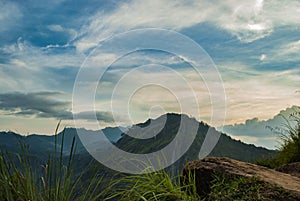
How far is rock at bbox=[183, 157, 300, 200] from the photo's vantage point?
5.26 metres

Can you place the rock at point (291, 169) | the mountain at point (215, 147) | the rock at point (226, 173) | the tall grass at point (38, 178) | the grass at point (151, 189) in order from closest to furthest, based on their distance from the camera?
the tall grass at point (38, 178), the grass at point (151, 189), the rock at point (226, 173), the rock at point (291, 169), the mountain at point (215, 147)

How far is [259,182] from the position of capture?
514 cm

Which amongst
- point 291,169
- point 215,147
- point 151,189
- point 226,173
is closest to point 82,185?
point 151,189

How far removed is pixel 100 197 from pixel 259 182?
6.82 ft

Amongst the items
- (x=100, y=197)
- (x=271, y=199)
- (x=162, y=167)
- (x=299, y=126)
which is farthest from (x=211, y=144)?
(x=299, y=126)

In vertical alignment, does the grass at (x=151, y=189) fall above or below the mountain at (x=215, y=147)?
below

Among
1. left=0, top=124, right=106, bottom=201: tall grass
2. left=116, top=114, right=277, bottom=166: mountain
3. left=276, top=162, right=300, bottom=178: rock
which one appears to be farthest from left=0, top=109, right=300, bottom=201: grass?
left=276, top=162, right=300, bottom=178: rock

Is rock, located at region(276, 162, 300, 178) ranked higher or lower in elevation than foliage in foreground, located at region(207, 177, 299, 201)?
higher

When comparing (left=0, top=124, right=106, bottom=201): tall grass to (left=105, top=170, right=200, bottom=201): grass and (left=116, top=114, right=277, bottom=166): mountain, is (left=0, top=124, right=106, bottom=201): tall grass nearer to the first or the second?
(left=105, top=170, right=200, bottom=201): grass

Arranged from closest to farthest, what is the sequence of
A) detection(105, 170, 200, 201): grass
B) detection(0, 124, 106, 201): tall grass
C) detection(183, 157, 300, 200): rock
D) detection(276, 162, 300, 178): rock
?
detection(0, 124, 106, 201): tall grass, detection(105, 170, 200, 201): grass, detection(183, 157, 300, 200): rock, detection(276, 162, 300, 178): rock

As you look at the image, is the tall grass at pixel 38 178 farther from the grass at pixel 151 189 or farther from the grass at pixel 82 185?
the grass at pixel 151 189

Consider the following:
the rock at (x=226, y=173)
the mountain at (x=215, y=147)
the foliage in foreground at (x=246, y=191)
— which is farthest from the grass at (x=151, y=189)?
the mountain at (x=215, y=147)

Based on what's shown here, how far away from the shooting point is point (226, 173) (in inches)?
210

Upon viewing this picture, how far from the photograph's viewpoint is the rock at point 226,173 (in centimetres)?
526
